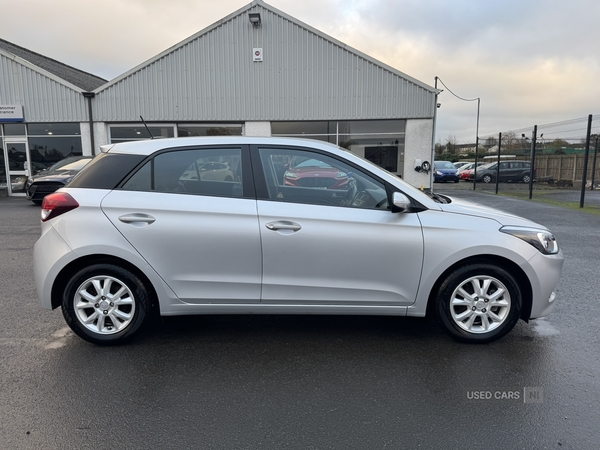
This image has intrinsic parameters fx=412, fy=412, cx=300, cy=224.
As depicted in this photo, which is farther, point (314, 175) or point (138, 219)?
point (314, 175)

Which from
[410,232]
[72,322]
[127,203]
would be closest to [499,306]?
[410,232]

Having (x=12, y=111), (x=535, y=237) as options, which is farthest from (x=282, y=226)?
(x=12, y=111)

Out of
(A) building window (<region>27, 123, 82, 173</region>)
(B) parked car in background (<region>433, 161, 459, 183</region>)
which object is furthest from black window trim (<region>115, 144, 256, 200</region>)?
(B) parked car in background (<region>433, 161, 459, 183</region>)

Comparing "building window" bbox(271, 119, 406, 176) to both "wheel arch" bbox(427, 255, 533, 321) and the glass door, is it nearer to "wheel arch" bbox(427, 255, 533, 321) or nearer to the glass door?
the glass door

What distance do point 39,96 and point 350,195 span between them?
1744 cm

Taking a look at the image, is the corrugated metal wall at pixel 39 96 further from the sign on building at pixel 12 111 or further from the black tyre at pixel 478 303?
the black tyre at pixel 478 303

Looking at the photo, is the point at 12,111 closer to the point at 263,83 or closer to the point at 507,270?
the point at 263,83

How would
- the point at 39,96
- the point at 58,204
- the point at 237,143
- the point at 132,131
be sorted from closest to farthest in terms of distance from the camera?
the point at 58,204 < the point at 237,143 < the point at 39,96 < the point at 132,131

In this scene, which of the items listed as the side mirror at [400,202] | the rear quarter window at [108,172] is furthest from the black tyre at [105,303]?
the side mirror at [400,202]

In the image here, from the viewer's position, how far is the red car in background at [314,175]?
11.7ft

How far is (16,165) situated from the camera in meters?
17.2

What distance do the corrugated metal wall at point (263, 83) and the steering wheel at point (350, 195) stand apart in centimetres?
1323

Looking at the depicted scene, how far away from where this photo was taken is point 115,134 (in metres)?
16.9

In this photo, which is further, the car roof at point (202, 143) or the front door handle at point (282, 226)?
the car roof at point (202, 143)
